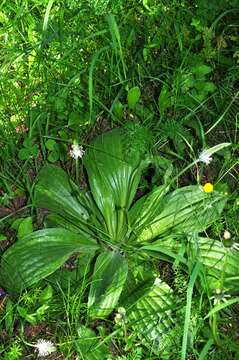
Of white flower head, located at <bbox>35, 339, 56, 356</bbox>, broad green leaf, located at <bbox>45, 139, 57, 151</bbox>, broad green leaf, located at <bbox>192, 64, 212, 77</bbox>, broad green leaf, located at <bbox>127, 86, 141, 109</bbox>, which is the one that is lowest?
white flower head, located at <bbox>35, 339, 56, 356</bbox>

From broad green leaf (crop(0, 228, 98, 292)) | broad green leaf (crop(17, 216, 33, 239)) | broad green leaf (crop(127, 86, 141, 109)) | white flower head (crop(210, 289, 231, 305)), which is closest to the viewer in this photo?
white flower head (crop(210, 289, 231, 305))

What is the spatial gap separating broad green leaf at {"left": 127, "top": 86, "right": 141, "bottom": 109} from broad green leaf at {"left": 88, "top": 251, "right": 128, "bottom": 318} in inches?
24.0

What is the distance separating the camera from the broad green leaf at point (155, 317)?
171 centimetres

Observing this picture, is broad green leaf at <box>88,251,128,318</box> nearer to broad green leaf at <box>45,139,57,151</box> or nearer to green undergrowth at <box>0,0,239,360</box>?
green undergrowth at <box>0,0,239,360</box>

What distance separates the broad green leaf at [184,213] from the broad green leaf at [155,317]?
0.64 ft

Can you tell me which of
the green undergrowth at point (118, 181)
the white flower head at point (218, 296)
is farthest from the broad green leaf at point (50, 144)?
the white flower head at point (218, 296)

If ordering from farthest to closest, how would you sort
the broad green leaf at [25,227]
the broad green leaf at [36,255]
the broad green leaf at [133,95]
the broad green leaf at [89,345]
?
the broad green leaf at [133,95] → the broad green leaf at [25,227] → the broad green leaf at [36,255] → the broad green leaf at [89,345]

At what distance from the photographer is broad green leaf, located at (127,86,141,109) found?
2.08 metres

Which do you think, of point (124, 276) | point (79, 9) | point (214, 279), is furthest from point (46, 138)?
→ point (214, 279)

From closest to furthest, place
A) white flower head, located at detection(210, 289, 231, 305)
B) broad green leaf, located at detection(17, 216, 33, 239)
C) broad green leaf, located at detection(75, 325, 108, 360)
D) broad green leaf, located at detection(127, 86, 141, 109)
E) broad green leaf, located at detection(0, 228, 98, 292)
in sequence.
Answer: white flower head, located at detection(210, 289, 231, 305)
broad green leaf, located at detection(75, 325, 108, 360)
broad green leaf, located at detection(0, 228, 98, 292)
broad green leaf, located at detection(17, 216, 33, 239)
broad green leaf, located at detection(127, 86, 141, 109)

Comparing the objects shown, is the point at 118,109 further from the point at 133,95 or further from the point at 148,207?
the point at 148,207

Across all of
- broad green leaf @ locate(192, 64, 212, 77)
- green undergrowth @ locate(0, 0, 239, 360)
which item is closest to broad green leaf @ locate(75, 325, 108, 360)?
green undergrowth @ locate(0, 0, 239, 360)

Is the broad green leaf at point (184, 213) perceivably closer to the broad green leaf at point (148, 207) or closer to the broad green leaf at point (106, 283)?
the broad green leaf at point (148, 207)

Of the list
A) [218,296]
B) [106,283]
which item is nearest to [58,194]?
[106,283]
